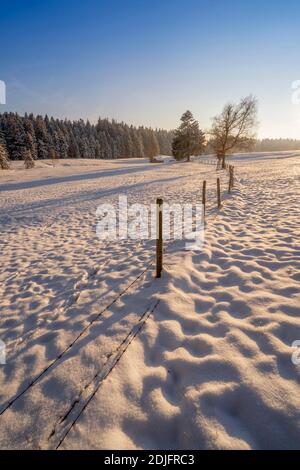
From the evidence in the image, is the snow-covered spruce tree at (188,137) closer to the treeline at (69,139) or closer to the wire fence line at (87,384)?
the treeline at (69,139)

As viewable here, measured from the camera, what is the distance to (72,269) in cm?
659

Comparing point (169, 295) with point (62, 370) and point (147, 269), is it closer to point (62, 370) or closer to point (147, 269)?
point (147, 269)

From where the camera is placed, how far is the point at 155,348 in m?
3.60

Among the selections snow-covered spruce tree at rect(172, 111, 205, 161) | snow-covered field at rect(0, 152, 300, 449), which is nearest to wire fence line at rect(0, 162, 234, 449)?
snow-covered field at rect(0, 152, 300, 449)

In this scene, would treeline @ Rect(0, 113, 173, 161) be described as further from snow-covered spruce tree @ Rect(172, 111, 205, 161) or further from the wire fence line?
the wire fence line

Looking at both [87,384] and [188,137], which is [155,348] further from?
[188,137]

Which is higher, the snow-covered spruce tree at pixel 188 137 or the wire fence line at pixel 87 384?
the snow-covered spruce tree at pixel 188 137

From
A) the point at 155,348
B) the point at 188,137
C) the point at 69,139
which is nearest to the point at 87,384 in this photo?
the point at 155,348

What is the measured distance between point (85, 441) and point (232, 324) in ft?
8.27

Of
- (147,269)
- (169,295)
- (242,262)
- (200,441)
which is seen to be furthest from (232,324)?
(147,269)

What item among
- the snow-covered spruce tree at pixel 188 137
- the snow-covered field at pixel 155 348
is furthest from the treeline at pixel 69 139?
the snow-covered field at pixel 155 348

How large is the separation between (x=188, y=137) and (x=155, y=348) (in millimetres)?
51195

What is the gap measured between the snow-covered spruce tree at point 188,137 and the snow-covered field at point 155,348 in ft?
152

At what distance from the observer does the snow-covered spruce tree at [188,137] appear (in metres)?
48.7
